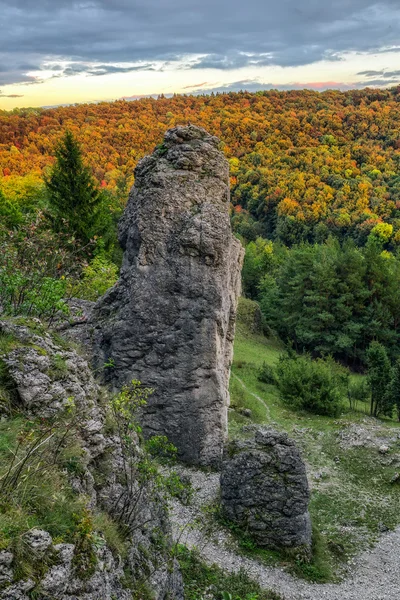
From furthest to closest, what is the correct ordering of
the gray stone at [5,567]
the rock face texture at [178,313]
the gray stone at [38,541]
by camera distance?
the rock face texture at [178,313] → the gray stone at [38,541] → the gray stone at [5,567]

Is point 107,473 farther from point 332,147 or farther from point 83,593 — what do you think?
point 332,147

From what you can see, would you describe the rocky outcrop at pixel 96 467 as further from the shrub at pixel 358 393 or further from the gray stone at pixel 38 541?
the shrub at pixel 358 393

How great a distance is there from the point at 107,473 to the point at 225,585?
5.88 metres

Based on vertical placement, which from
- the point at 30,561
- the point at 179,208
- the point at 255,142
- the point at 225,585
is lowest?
the point at 225,585

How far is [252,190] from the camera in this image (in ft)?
344

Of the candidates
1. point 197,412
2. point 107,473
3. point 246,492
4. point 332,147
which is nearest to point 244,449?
point 246,492

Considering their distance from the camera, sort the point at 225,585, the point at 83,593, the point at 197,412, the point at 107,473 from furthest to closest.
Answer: the point at 197,412 < the point at 225,585 < the point at 107,473 < the point at 83,593

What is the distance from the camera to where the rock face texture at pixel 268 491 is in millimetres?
12961

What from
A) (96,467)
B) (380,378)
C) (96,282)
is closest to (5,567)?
(96,467)

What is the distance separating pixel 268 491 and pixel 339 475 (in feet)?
18.8

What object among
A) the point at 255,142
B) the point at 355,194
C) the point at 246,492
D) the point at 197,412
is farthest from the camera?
the point at 255,142

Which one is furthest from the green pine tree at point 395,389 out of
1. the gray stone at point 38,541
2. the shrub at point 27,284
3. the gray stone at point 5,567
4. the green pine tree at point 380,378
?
the gray stone at point 5,567

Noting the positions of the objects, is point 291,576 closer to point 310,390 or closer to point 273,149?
point 310,390

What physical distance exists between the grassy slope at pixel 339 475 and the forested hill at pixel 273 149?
4041 cm
